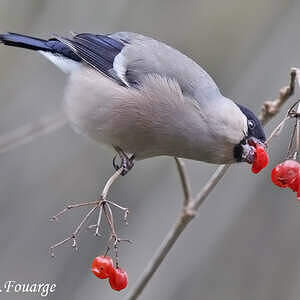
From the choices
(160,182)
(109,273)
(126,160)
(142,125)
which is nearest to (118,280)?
(109,273)

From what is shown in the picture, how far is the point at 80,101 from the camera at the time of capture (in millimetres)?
3482

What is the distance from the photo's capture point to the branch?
258 cm

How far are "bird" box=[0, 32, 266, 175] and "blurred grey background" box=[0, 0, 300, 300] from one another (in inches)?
28.8

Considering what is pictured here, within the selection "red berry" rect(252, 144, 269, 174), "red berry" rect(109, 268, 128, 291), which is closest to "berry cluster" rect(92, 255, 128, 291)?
"red berry" rect(109, 268, 128, 291)

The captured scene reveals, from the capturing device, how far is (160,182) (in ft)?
14.5

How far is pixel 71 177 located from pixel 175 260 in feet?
3.68

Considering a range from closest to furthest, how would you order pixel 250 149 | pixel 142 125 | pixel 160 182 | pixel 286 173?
pixel 286 173 → pixel 250 149 → pixel 142 125 → pixel 160 182

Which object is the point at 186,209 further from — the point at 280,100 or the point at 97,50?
the point at 97,50

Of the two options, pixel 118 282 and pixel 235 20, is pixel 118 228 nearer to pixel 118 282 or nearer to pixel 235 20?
pixel 235 20

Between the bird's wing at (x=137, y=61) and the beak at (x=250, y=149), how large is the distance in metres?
0.37

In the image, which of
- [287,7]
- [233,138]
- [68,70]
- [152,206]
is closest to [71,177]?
[152,206]

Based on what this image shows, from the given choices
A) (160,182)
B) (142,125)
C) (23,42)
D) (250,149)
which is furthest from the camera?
(160,182)

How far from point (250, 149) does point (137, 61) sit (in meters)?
0.86

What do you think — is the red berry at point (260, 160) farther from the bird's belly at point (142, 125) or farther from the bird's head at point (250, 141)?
the bird's belly at point (142, 125)
